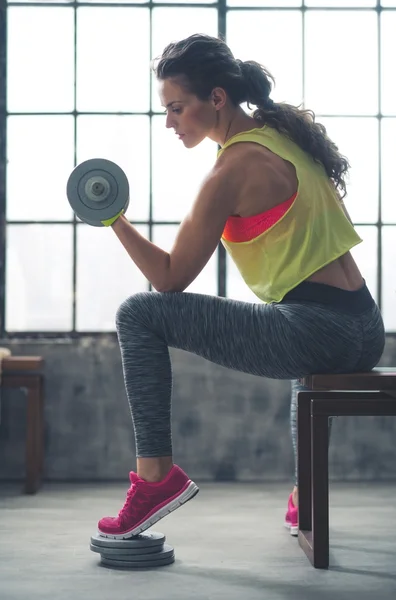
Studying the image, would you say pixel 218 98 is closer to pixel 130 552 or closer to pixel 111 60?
pixel 130 552

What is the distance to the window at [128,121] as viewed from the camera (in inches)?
151

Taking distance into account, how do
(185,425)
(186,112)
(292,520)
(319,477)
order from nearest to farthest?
(319,477), (186,112), (292,520), (185,425)

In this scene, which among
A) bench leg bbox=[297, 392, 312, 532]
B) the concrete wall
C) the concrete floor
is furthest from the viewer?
the concrete wall

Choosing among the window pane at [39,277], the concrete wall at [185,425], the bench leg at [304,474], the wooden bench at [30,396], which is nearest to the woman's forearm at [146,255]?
the bench leg at [304,474]

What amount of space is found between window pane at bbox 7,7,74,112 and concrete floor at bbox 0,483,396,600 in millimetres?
1592

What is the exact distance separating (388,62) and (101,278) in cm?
150

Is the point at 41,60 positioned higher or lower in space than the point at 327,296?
higher

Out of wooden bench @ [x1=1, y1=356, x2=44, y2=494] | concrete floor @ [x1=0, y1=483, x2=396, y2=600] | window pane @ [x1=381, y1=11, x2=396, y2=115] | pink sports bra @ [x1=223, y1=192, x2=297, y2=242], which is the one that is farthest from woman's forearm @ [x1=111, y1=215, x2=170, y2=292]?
window pane @ [x1=381, y1=11, x2=396, y2=115]

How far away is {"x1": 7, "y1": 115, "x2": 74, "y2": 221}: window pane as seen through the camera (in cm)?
384

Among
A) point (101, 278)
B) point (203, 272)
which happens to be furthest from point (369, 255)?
point (101, 278)

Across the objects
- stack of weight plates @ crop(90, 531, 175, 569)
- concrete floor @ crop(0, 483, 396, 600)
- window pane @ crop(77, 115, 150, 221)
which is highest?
window pane @ crop(77, 115, 150, 221)

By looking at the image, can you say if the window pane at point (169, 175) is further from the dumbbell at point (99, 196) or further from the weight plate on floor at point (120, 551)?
the weight plate on floor at point (120, 551)

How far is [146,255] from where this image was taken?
218cm

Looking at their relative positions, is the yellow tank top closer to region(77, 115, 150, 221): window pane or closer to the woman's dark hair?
the woman's dark hair
